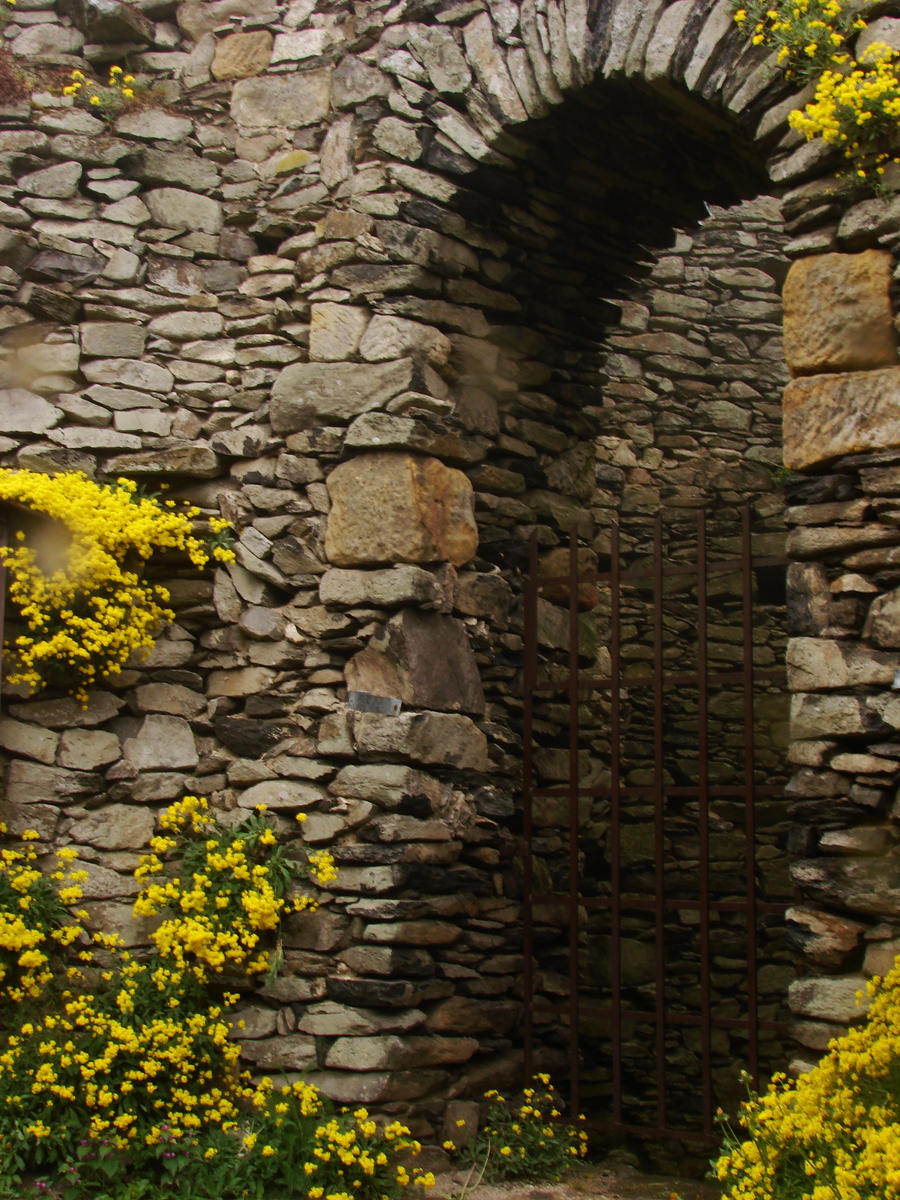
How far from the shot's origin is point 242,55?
4852 millimetres

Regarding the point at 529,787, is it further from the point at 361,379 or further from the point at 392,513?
the point at 361,379

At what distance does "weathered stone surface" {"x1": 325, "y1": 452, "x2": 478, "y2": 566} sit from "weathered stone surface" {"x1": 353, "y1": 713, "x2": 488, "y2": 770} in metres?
0.54

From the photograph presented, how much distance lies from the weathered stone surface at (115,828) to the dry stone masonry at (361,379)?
0.01 meters

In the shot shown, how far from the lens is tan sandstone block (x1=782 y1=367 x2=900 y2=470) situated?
337 cm

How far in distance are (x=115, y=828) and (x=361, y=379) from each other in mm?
1769

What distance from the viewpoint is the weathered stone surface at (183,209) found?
4.74 m

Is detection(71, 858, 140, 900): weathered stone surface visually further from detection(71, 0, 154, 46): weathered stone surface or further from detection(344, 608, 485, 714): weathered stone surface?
detection(71, 0, 154, 46): weathered stone surface

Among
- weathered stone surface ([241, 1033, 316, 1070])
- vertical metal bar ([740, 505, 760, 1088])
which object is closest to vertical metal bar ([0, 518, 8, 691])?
weathered stone surface ([241, 1033, 316, 1070])

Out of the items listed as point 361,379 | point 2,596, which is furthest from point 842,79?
point 2,596

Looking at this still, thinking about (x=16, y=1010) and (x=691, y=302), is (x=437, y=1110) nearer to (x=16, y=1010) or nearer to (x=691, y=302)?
(x=16, y=1010)

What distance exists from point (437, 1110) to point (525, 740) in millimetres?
1295

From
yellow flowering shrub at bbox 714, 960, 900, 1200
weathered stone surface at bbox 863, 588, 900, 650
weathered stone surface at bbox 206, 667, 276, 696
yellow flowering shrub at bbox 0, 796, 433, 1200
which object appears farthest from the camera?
weathered stone surface at bbox 206, 667, 276, 696

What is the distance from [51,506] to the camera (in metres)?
4.15

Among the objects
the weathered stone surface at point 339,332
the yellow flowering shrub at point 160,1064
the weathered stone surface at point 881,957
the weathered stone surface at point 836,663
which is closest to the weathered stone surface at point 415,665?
the yellow flowering shrub at point 160,1064
